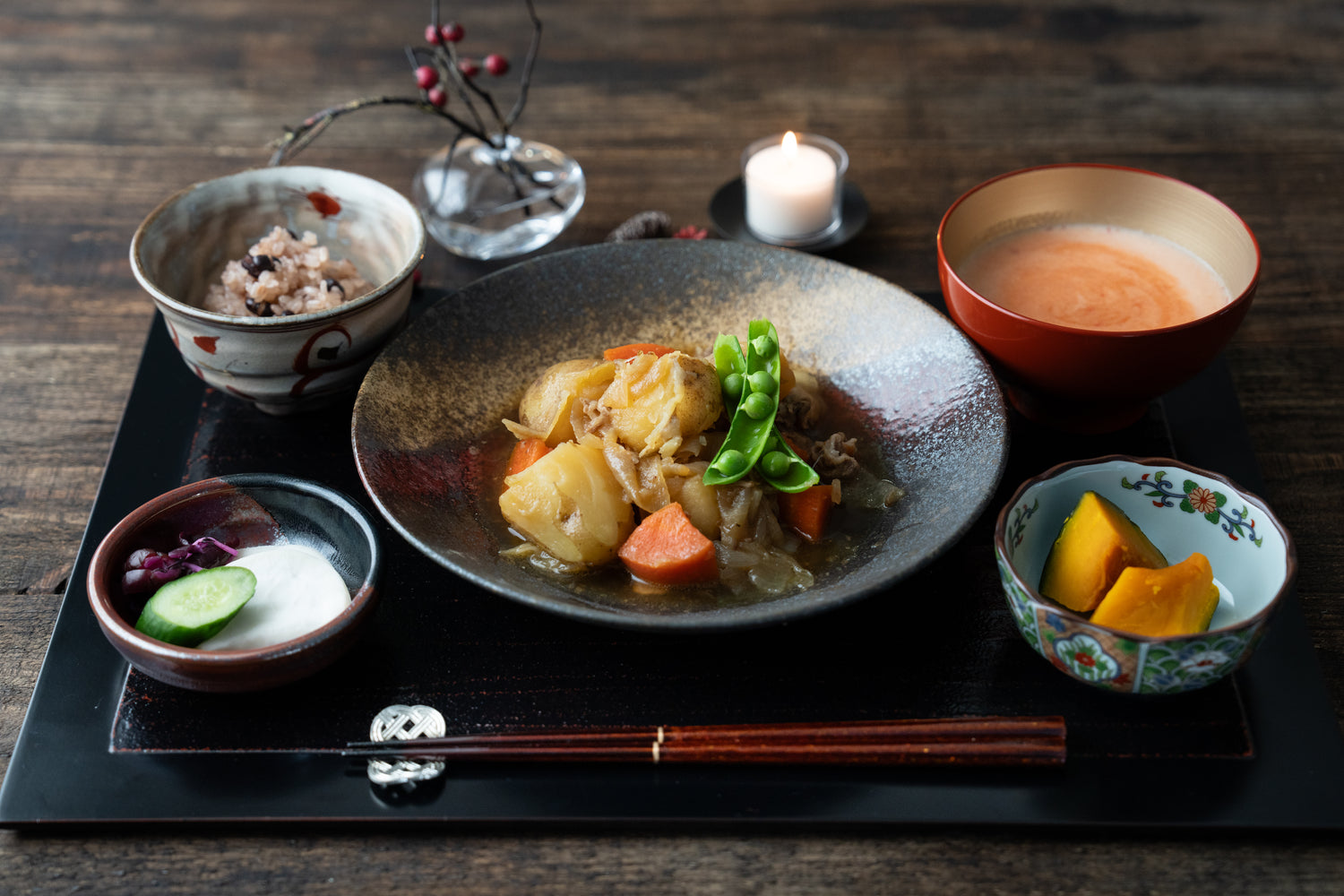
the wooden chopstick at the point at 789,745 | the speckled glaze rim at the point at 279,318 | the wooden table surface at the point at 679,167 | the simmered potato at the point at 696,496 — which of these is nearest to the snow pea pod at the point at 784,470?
the simmered potato at the point at 696,496

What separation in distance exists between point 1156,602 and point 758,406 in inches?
30.7

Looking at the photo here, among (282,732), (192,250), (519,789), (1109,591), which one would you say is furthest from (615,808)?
(192,250)

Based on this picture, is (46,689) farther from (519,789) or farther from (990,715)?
(990,715)

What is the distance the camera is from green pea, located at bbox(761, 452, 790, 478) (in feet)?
6.87

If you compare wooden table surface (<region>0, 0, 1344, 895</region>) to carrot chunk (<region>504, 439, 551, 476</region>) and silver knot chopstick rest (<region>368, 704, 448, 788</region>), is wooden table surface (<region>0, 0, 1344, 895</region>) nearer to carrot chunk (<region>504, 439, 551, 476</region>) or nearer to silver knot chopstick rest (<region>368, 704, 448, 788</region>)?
silver knot chopstick rest (<region>368, 704, 448, 788</region>)

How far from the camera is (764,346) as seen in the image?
2.16 metres

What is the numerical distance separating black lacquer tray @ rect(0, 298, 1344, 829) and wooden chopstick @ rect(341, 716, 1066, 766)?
29mm

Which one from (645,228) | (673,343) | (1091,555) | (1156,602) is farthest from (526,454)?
(1156,602)

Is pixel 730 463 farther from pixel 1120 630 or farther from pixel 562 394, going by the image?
pixel 1120 630

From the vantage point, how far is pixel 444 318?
8.00 feet

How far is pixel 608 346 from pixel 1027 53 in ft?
8.02

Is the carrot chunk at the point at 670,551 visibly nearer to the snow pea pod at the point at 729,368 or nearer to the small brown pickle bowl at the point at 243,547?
the snow pea pod at the point at 729,368

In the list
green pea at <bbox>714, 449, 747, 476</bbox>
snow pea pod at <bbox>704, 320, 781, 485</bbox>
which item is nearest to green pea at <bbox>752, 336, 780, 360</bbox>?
snow pea pod at <bbox>704, 320, 781, 485</bbox>

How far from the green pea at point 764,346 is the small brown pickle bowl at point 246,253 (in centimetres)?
80
